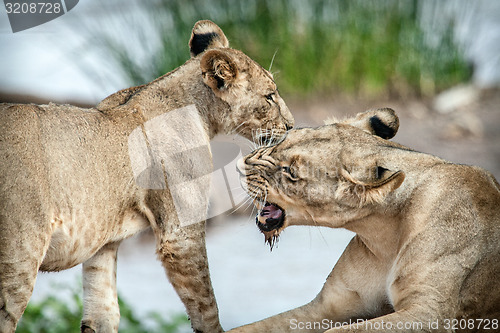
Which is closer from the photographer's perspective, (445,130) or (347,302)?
(347,302)

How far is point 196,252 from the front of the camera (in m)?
3.55

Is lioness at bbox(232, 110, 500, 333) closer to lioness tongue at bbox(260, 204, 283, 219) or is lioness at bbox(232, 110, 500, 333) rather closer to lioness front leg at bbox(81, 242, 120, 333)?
lioness tongue at bbox(260, 204, 283, 219)

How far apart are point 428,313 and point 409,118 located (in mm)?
5662

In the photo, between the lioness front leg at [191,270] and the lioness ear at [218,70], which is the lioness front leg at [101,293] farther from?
the lioness ear at [218,70]

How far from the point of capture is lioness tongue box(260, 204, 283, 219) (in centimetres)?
317

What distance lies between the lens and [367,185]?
2.92 m

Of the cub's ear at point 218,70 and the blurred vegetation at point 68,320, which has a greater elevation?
the cub's ear at point 218,70

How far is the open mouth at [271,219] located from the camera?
125 inches

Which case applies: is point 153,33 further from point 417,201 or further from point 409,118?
point 417,201

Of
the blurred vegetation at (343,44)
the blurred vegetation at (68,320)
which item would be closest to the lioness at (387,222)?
the blurred vegetation at (68,320)

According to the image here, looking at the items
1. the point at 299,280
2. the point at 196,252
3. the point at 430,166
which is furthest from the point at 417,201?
the point at 299,280

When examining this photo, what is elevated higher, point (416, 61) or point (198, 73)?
point (198, 73)

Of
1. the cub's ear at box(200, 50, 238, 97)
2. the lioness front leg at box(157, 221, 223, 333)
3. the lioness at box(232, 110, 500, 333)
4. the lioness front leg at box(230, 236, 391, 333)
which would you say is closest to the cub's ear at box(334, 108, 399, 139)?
the lioness at box(232, 110, 500, 333)

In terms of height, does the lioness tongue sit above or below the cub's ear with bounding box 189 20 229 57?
below
